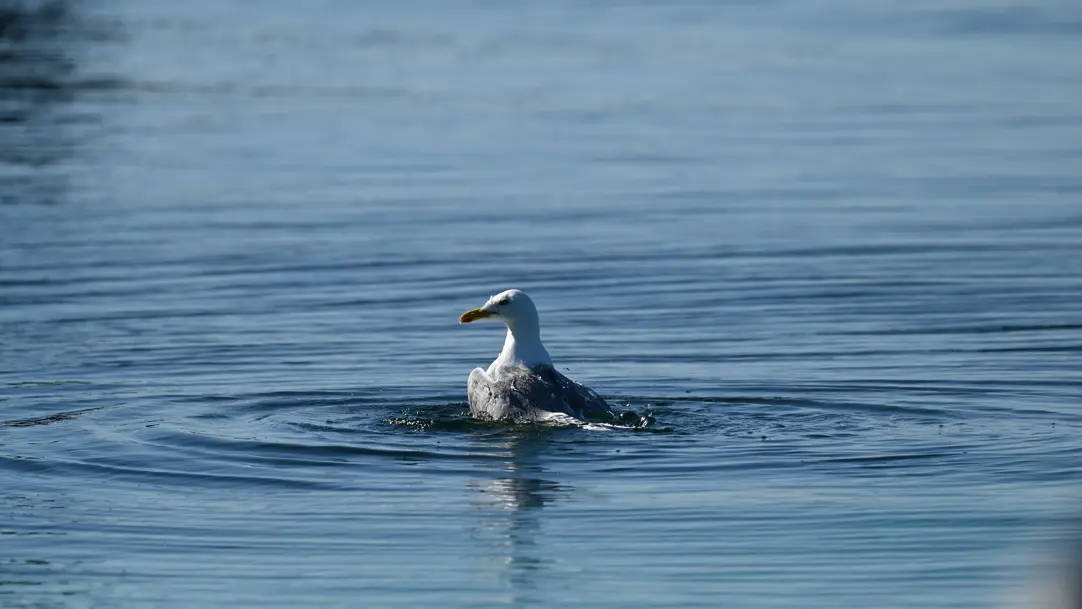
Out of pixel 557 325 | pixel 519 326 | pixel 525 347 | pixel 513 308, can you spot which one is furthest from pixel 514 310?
pixel 557 325

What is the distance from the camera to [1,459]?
12.5 meters

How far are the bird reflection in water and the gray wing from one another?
0.71 feet

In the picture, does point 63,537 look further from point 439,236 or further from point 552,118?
point 552,118

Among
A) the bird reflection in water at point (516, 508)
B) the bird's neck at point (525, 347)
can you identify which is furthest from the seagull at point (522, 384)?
the bird reflection in water at point (516, 508)

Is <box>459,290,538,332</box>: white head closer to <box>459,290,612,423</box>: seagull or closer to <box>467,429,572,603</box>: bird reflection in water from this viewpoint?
<box>459,290,612,423</box>: seagull

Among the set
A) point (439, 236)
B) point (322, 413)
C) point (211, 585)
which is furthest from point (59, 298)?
point (211, 585)

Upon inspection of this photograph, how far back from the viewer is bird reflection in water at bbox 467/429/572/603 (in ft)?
32.1

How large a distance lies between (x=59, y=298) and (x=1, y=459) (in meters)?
7.03

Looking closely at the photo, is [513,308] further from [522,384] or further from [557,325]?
[557,325]

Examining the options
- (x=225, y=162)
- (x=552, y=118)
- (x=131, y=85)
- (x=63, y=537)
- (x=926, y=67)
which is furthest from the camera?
(x=131, y=85)

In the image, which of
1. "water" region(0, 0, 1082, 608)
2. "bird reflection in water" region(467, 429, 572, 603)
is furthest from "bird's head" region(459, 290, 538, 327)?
"bird reflection in water" region(467, 429, 572, 603)

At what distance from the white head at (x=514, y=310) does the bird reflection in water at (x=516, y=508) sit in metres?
1.20

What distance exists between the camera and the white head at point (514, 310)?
13.9m

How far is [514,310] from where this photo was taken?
1394cm
